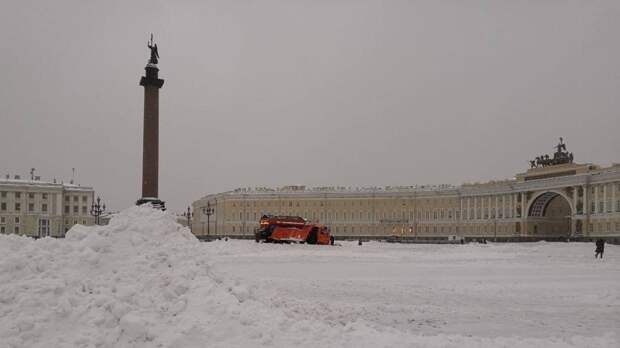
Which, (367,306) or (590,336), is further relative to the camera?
(367,306)

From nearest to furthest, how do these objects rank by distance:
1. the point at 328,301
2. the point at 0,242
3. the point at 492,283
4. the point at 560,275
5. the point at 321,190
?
the point at 0,242 < the point at 328,301 < the point at 492,283 < the point at 560,275 < the point at 321,190

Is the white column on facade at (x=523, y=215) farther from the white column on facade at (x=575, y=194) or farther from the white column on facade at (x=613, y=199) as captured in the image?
the white column on facade at (x=613, y=199)

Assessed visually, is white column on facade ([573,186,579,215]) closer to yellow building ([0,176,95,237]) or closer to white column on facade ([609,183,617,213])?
white column on facade ([609,183,617,213])

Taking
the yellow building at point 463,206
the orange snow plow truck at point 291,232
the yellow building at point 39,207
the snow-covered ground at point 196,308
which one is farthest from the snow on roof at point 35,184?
the snow-covered ground at point 196,308

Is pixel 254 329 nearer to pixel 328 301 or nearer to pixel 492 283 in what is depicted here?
pixel 328 301

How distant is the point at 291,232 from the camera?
51750 mm

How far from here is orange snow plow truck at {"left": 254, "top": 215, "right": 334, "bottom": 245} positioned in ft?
169

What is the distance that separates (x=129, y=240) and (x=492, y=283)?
534 inches

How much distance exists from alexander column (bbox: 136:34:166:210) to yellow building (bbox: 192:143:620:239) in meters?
64.9

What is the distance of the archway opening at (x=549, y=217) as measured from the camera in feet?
298

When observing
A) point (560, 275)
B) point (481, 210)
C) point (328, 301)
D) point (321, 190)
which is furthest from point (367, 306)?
point (321, 190)

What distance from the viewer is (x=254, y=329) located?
9.66m

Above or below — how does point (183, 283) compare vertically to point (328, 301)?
above

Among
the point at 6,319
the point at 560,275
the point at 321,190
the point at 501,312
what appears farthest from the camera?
the point at 321,190
